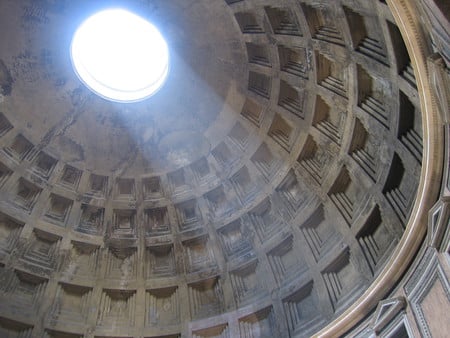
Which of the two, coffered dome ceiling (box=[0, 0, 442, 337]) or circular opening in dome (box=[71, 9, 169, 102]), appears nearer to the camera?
coffered dome ceiling (box=[0, 0, 442, 337])

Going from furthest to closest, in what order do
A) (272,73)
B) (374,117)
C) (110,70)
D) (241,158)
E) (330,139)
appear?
(110,70), (241,158), (272,73), (330,139), (374,117)

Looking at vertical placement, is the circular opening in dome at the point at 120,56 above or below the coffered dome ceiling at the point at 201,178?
above

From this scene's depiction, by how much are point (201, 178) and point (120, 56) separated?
6853 millimetres

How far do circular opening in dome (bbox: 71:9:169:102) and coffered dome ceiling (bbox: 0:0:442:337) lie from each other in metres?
0.60

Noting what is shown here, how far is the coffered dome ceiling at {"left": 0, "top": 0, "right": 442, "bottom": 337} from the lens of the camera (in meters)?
13.7

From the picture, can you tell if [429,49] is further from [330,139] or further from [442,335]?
Result: [330,139]

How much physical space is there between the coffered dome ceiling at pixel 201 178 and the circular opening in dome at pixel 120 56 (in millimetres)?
597

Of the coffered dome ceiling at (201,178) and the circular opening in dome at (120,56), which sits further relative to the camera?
the circular opening in dome at (120,56)

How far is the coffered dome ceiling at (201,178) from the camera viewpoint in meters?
13.7

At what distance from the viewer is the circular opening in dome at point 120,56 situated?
18188mm

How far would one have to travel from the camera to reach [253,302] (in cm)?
1584

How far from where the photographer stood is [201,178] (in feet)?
Answer: 60.3

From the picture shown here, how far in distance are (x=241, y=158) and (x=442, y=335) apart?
9601 millimetres

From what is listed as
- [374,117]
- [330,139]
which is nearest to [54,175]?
[330,139]
